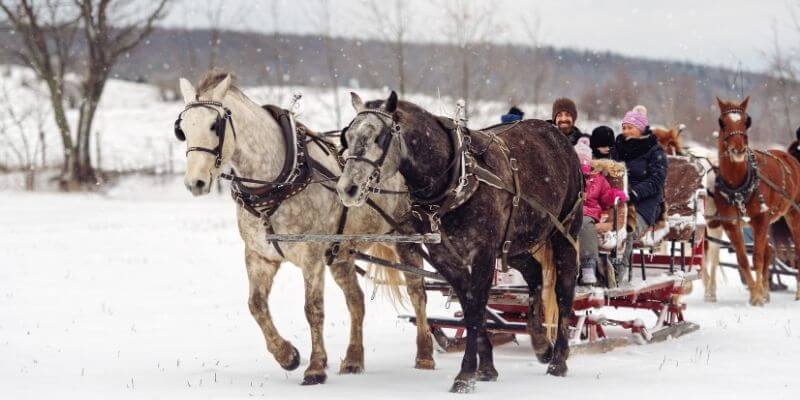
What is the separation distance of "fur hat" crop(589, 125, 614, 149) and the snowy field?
1.92 m

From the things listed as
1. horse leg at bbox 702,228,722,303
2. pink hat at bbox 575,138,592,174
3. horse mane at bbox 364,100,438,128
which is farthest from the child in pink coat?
horse leg at bbox 702,228,722,303

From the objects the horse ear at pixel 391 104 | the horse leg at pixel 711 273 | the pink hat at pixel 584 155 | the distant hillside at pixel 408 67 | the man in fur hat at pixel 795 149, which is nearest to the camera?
the horse ear at pixel 391 104

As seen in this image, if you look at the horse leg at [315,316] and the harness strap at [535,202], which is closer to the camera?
the harness strap at [535,202]

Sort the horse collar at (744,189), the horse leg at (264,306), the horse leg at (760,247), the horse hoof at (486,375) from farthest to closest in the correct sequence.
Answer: the horse leg at (760,247) < the horse collar at (744,189) < the horse leg at (264,306) < the horse hoof at (486,375)

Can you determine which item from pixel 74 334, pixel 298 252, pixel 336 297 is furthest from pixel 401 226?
pixel 336 297

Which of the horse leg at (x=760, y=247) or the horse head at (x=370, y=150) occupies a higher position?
the horse head at (x=370, y=150)

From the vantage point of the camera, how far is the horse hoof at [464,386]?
674 centimetres

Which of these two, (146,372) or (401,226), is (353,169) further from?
(146,372)

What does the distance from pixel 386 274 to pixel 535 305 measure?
1.47 m

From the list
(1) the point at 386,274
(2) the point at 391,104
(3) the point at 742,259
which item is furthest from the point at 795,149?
(2) the point at 391,104

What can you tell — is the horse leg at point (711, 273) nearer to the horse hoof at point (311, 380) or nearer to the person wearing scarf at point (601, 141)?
the person wearing scarf at point (601, 141)

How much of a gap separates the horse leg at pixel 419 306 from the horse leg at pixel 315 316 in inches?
35.9

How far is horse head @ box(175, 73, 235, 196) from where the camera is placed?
21.9 ft

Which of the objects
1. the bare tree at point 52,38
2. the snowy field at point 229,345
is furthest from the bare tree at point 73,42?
the snowy field at point 229,345
